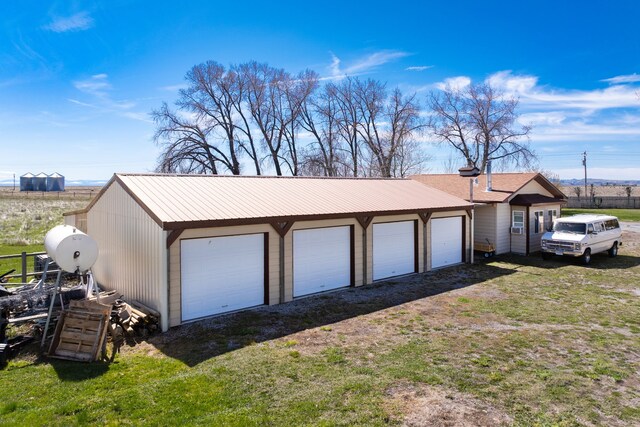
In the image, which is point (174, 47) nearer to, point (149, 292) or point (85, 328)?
point (149, 292)

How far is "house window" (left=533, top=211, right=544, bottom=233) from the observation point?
20609mm

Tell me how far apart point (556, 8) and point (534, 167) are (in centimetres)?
2224

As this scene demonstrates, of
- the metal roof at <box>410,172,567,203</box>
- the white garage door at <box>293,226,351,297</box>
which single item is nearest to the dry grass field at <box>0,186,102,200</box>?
the metal roof at <box>410,172,567,203</box>

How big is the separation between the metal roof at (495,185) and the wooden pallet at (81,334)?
672 inches

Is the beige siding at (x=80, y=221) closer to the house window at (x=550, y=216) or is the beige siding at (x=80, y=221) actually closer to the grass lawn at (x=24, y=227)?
the grass lawn at (x=24, y=227)

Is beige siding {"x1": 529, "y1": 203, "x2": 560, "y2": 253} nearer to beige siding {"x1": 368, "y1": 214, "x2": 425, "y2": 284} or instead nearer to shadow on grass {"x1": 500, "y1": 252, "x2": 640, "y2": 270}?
shadow on grass {"x1": 500, "y1": 252, "x2": 640, "y2": 270}

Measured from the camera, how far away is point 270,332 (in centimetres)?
924

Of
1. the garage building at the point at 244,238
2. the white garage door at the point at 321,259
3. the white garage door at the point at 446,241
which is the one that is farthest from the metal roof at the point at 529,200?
the white garage door at the point at 321,259

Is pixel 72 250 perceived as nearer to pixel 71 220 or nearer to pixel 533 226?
pixel 71 220

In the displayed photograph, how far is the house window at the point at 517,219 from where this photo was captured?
66.3 feet

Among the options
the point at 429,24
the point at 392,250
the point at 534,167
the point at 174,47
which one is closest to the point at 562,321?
the point at 392,250

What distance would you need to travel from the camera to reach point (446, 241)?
17.1 meters

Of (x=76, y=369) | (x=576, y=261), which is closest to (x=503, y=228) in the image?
(x=576, y=261)

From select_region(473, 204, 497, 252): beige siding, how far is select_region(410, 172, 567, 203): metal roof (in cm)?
54
